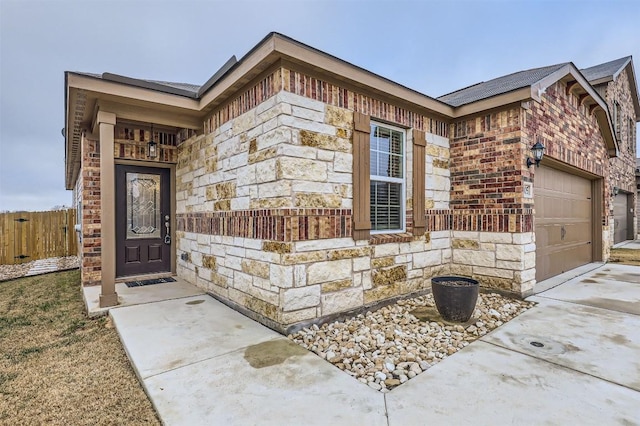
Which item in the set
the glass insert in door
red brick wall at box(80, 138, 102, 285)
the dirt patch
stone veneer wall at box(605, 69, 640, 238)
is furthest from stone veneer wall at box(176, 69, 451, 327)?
stone veneer wall at box(605, 69, 640, 238)

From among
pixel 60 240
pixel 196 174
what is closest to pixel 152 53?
pixel 60 240

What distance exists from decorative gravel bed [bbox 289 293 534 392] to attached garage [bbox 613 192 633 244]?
10.1 m

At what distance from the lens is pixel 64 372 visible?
2.65m

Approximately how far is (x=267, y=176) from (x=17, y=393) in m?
2.65

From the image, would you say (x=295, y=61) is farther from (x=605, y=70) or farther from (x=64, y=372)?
(x=605, y=70)

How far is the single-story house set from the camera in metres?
3.48

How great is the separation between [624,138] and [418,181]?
11986 millimetres

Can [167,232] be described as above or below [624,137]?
below

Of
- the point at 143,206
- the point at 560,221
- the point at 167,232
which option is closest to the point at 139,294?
the point at 167,232

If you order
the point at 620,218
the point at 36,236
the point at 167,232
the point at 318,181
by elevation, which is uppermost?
the point at 318,181

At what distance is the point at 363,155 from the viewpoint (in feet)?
13.1

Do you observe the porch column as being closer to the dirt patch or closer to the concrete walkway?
the concrete walkway

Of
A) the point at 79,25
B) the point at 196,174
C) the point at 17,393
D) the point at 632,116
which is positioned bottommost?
the point at 17,393

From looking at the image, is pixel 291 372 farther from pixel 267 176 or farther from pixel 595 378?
pixel 595 378
